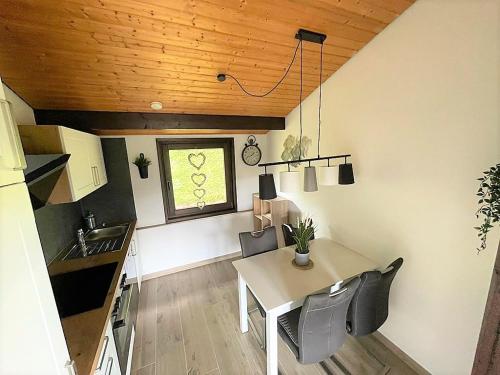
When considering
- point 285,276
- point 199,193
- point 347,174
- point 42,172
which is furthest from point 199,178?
point 42,172

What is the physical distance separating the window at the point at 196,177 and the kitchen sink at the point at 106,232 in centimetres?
64

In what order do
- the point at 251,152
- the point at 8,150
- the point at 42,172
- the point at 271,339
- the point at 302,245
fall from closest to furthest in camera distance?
the point at 8,150 → the point at 42,172 → the point at 271,339 → the point at 302,245 → the point at 251,152

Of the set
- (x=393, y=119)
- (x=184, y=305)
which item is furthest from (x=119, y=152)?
(x=393, y=119)

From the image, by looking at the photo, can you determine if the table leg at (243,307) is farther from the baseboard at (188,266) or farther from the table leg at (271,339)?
the baseboard at (188,266)

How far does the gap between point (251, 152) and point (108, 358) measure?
3.00 m

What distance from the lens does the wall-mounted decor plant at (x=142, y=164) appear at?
9.49 ft

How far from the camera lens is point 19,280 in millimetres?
562


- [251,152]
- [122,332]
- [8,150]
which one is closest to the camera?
[8,150]

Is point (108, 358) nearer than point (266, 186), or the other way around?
point (108, 358)

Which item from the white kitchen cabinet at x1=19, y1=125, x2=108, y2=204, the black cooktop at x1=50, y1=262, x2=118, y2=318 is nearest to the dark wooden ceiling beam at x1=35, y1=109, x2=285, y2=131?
the white kitchen cabinet at x1=19, y1=125, x2=108, y2=204

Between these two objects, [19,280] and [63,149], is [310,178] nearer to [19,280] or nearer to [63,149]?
[19,280]

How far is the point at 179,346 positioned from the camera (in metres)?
1.99

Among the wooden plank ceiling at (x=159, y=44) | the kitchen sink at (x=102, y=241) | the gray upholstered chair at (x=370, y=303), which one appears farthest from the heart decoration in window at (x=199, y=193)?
the gray upholstered chair at (x=370, y=303)

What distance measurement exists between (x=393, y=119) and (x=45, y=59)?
106 inches
